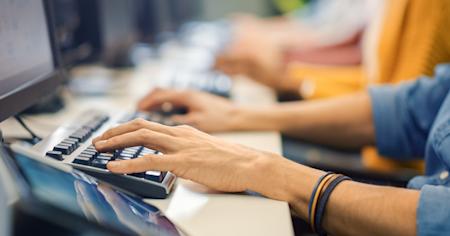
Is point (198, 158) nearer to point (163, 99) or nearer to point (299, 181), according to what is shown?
point (299, 181)

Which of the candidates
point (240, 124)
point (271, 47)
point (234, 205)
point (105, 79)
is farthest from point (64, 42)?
point (271, 47)

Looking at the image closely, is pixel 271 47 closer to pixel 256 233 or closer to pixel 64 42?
pixel 64 42

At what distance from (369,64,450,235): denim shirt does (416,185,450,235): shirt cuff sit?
5.1 inches

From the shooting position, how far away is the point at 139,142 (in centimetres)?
66

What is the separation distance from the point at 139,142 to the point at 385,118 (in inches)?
22.7

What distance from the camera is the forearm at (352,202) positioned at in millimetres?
616

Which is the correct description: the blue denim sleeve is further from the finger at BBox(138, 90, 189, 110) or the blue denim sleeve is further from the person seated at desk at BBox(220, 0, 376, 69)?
the person seated at desk at BBox(220, 0, 376, 69)

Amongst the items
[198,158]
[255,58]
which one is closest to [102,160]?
[198,158]

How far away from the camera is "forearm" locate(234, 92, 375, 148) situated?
1066 millimetres

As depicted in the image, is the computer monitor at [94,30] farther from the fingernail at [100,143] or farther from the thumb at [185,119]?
the fingernail at [100,143]

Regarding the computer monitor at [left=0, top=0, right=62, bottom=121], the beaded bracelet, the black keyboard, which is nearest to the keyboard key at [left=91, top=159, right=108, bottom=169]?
the black keyboard

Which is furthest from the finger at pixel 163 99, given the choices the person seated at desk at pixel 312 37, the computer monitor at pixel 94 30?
the person seated at desk at pixel 312 37

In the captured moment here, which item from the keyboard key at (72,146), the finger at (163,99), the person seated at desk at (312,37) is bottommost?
the person seated at desk at (312,37)

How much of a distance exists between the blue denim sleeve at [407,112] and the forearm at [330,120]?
0.05 meters
